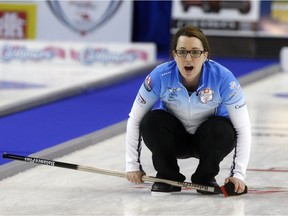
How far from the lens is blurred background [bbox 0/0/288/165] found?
11.3 meters

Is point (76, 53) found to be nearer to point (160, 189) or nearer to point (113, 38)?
point (113, 38)

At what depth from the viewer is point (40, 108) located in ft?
28.6

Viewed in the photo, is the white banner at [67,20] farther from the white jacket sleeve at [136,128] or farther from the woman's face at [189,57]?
the woman's face at [189,57]

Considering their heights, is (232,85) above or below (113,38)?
above

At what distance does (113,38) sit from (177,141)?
8419mm

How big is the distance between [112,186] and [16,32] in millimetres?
8462

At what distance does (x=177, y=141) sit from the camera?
4883mm

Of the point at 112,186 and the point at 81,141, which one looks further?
the point at 81,141

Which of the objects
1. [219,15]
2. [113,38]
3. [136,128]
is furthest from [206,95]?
[219,15]

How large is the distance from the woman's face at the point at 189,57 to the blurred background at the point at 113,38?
533 centimetres

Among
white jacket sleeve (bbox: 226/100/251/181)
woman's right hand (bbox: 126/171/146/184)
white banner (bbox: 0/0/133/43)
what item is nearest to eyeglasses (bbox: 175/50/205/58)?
white jacket sleeve (bbox: 226/100/251/181)

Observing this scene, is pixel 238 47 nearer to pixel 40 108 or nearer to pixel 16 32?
pixel 16 32

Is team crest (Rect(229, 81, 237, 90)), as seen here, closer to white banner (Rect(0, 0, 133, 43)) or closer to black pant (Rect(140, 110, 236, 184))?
black pant (Rect(140, 110, 236, 184))

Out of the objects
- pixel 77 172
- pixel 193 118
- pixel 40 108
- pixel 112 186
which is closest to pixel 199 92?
pixel 193 118
